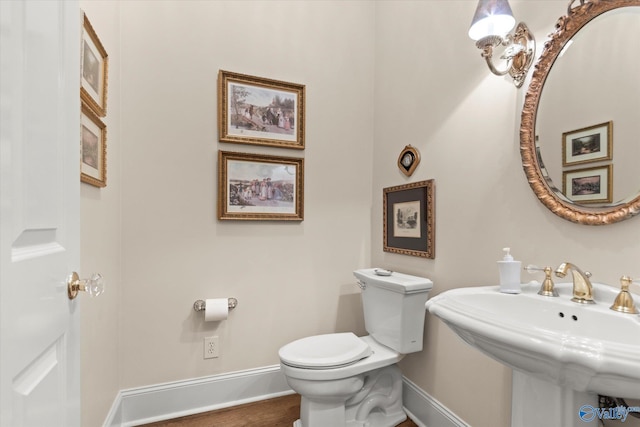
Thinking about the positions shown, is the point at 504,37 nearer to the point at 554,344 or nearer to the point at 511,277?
the point at 511,277

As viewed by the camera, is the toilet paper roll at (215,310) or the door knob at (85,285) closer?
the door knob at (85,285)

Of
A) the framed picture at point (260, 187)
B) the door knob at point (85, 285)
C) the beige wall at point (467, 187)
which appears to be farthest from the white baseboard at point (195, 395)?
the door knob at point (85, 285)

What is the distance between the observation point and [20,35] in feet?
1.70

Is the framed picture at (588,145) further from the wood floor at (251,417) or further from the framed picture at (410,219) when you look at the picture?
the wood floor at (251,417)

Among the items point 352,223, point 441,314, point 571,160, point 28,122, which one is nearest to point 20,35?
point 28,122

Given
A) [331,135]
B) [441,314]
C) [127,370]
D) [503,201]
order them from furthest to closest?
[331,135] < [127,370] < [503,201] < [441,314]

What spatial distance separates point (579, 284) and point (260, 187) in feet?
5.37

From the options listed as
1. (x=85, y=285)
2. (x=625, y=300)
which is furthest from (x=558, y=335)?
(x=85, y=285)

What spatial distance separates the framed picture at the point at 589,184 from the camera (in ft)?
3.38

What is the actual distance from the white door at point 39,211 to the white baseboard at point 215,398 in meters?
1.22

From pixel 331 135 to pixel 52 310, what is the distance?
187cm

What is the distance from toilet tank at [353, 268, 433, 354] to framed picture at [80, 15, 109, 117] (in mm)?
1567

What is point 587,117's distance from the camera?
110 cm

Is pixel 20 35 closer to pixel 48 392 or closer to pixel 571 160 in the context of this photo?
pixel 48 392
